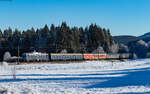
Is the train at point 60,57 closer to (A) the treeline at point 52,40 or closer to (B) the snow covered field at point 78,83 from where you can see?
(A) the treeline at point 52,40

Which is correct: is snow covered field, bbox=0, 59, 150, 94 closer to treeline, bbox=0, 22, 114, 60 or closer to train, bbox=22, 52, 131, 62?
train, bbox=22, 52, 131, 62

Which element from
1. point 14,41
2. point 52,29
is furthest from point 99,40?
point 14,41

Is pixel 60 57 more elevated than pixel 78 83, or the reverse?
pixel 60 57

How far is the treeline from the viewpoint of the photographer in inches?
3364

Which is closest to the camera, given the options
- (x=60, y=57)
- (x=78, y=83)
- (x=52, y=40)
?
(x=78, y=83)

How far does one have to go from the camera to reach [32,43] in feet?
296

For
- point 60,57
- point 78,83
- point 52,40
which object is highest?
point 52,40

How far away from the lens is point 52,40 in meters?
87.9

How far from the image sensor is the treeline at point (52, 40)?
3364 inches

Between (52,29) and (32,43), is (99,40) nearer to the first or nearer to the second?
(52,29)

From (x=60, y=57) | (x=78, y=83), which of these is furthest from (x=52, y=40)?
(x=78, y=83)

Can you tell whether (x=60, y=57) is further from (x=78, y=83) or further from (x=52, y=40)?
(x=78, y=83)

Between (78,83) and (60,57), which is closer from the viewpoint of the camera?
(78,83)

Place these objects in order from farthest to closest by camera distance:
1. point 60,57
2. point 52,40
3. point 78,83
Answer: point 52,40, point 60,57, point 78,83
